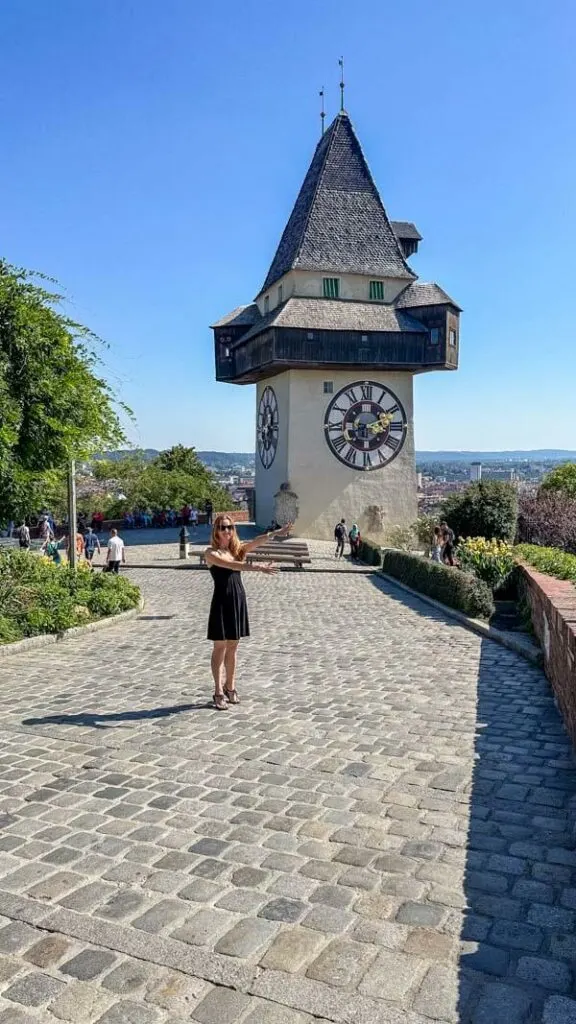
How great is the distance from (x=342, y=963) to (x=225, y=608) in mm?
4215

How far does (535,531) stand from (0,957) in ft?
89.6

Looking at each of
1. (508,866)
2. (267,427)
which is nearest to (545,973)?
(508,866)

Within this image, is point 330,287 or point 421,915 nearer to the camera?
point 421,915

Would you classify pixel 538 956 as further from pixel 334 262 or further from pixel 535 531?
pixel 334 262

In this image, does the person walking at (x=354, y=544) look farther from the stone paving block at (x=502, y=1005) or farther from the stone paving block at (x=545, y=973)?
the stone paving block at (x=502, y=1005)

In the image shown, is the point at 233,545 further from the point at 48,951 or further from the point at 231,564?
the point at 48,951

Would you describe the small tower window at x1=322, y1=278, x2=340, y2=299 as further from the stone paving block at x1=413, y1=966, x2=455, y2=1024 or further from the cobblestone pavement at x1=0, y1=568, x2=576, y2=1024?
the stone paving block at x1=413, y1=966, x2=455, y2=1024

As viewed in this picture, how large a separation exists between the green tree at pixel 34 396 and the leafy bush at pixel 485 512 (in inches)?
737

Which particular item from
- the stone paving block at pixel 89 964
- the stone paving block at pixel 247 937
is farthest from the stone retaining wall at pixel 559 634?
the stone paving block at pixel 89 964

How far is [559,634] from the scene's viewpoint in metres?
7.54

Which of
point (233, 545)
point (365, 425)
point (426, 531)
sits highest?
point (365, 425)

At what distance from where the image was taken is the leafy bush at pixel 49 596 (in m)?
11.2

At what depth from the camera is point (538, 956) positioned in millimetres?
3463

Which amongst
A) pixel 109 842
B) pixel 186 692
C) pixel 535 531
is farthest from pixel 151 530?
pixel 109 842
